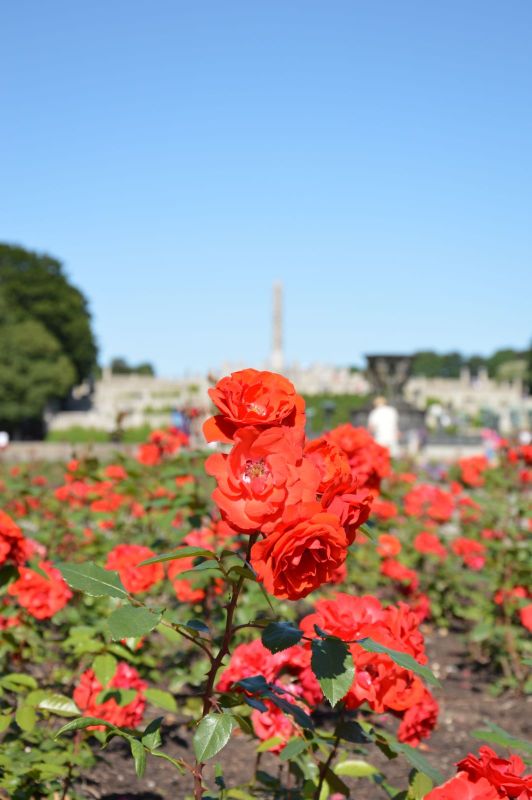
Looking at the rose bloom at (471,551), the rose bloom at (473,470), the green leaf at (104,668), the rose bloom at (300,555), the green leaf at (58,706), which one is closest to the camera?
the rose bloom at (300,555)

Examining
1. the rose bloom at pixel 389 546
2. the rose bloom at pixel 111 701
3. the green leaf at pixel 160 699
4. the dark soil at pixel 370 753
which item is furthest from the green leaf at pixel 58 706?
the rose bloom at pixel 389 546

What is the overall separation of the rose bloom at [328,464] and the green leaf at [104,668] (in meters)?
1.42

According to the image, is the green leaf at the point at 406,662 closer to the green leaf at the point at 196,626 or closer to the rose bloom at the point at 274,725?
the green leaf at the point at 196,626

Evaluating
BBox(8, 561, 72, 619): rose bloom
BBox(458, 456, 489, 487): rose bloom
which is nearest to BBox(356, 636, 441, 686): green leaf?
BBox(8, 561, 72, 619): rose bloom

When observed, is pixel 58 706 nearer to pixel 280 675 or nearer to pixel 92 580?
pixel 280 675

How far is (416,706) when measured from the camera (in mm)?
2172

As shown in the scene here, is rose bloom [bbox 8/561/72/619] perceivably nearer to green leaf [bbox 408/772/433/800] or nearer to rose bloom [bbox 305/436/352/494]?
green leaf [bbox 408/772/433/800]

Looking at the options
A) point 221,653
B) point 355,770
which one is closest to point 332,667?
point 221,653

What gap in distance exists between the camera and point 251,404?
1.57 metres

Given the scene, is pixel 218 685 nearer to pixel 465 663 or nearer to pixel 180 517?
pixel 180 517

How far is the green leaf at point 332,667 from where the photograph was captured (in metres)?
1.45

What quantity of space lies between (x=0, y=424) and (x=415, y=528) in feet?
144

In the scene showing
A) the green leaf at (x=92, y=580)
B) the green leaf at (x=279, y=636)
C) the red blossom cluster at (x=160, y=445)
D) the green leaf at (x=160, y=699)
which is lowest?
the green leaf at (x=160, y=699)

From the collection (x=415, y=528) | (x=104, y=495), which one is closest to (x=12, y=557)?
(x=104, y=495)
